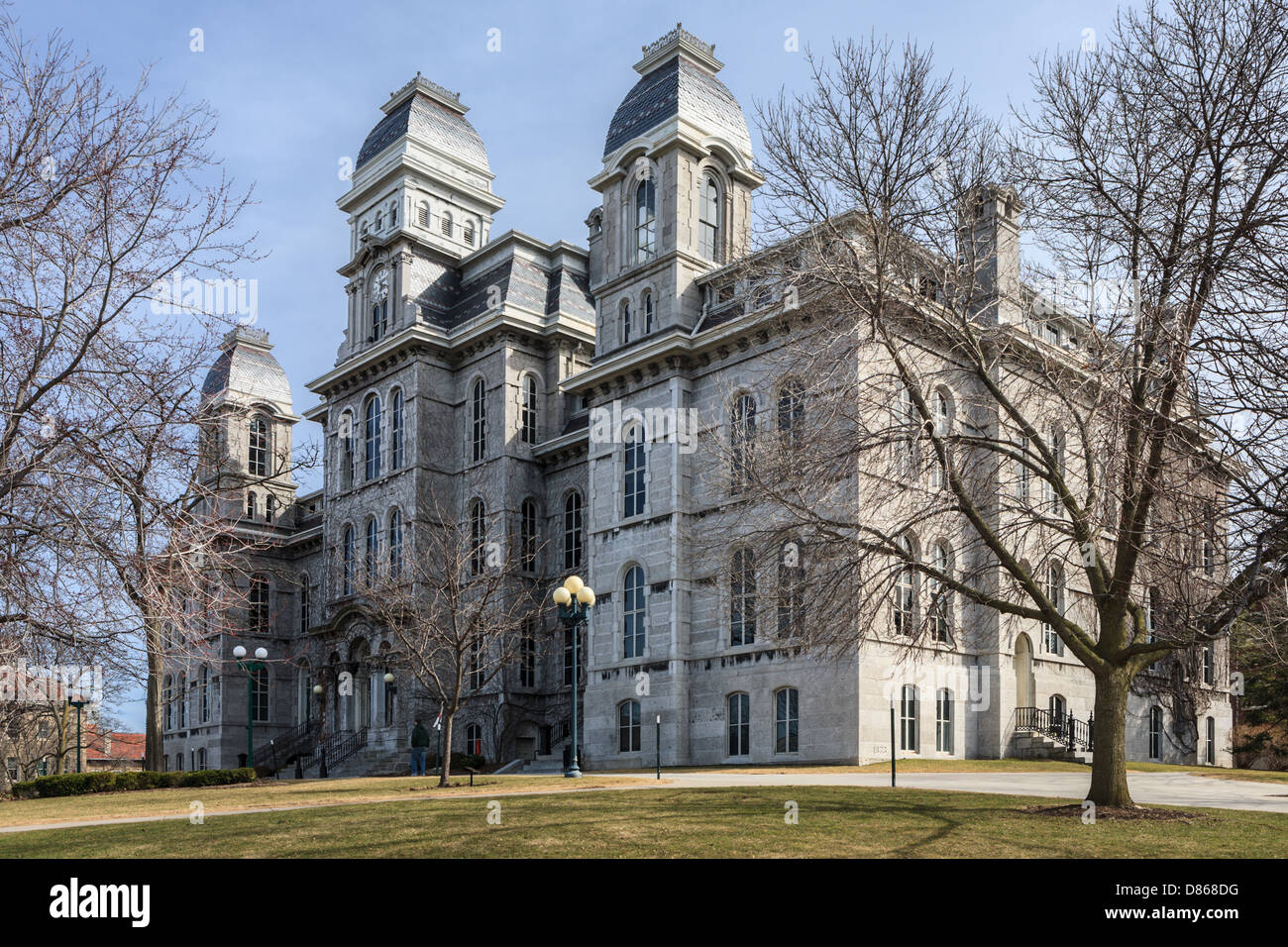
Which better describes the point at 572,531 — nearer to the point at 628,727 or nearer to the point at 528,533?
the point at 528,533

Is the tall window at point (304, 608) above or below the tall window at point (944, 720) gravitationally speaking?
above

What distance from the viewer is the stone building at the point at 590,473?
114 feet

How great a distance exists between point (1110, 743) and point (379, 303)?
3965 cm

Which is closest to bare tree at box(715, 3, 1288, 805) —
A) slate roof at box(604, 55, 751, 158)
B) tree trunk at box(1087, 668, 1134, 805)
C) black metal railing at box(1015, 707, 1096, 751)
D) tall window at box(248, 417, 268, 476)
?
tree trunk at box(1087, 668, 1134, 805)

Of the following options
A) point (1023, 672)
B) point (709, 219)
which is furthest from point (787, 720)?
point (709, 219)

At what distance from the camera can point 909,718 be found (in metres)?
33.1

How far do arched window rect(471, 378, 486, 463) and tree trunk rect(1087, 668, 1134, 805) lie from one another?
105 ft

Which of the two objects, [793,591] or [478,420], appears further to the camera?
[478,420]

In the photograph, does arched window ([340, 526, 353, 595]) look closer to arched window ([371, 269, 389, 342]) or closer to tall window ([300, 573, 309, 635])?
arched window ([371, 269, 389, 342])

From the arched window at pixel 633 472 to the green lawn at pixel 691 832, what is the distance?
68.3 feet

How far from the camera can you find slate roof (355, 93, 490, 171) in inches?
2103

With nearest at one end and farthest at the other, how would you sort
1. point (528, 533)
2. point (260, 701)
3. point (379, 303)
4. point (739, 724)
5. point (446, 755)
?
point (446, 755) → point (739, 724) → point (528, 533) → point (379, 303) → point (260, 701)

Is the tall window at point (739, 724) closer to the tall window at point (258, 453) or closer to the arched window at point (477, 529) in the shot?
the arched window at point (477, 529)

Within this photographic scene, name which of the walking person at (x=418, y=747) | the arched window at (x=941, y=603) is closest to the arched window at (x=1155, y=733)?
the walking person at (x=418, y=747)
